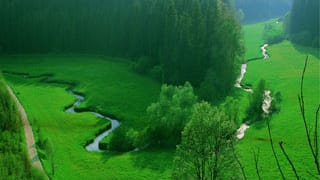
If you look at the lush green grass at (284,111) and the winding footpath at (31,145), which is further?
the lush green grass at (284,111)

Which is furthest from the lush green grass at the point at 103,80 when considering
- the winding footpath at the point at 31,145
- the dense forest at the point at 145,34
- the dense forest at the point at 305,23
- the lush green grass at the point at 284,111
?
the dense forest at the point at 305,23

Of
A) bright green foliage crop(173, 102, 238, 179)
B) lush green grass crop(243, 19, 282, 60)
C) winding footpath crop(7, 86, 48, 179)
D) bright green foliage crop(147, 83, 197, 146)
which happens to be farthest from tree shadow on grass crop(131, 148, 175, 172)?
lush green grass crop(243, 19, 282, 60)

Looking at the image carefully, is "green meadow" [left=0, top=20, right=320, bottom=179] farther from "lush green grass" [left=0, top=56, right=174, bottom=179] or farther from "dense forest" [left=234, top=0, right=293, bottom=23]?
"dense forest" [left=234, top=0, right=293, bottom=23]

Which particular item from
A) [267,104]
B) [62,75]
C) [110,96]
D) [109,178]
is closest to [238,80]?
[267,104]

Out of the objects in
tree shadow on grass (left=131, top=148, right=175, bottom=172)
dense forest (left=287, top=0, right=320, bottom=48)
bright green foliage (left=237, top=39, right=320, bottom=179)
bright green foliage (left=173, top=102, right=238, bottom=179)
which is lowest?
tree shadow on grass (left=131, top=148, right=175, bottom=172)

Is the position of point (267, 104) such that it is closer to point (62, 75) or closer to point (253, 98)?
point (253, 98)

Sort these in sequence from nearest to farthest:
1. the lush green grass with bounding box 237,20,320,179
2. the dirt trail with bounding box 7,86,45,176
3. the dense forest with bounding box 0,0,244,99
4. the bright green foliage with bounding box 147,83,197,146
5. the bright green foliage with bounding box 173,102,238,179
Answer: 1. the bright green foliage with bounding box 173,102,238,179
2. the dirt trail with bounding box 7,86,45,176
3. the lush green grass with bounding box 237,20,320,179
4. the bright green foliage with bounding box 147,83,197,146
5. the dense forest with bounding box 0,0,244,99

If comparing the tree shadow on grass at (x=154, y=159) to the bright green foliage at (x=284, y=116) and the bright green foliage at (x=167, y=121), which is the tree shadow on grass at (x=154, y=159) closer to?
the bright green foliage at (x=167, y=121)
